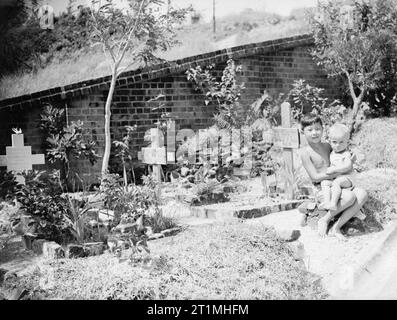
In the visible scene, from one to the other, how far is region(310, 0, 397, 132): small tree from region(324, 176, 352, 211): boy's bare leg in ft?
24.8

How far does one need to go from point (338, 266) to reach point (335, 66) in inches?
379

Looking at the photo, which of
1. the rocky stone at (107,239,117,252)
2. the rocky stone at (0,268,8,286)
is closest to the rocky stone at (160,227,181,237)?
the rocky stone at (107,239,117,252)

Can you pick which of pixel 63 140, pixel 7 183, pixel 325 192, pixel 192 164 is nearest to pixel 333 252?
pixel 325 192

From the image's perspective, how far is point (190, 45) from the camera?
19.4m

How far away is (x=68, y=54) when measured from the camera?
639 inches

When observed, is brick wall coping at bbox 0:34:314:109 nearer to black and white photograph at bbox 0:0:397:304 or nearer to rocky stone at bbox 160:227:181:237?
A: black and white photograph at bbox 0:0:397:304

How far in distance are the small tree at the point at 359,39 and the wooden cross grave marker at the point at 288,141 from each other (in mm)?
5472

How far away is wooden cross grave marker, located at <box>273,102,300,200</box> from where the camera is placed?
7613mm

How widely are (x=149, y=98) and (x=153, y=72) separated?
603 millimetres

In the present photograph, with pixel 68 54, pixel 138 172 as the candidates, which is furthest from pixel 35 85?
pixel 138 172

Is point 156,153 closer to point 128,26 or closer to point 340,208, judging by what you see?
point 128,26

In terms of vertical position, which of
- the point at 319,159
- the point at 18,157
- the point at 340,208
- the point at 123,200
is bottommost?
the point at 340,208

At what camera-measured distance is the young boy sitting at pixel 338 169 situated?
548 cm
